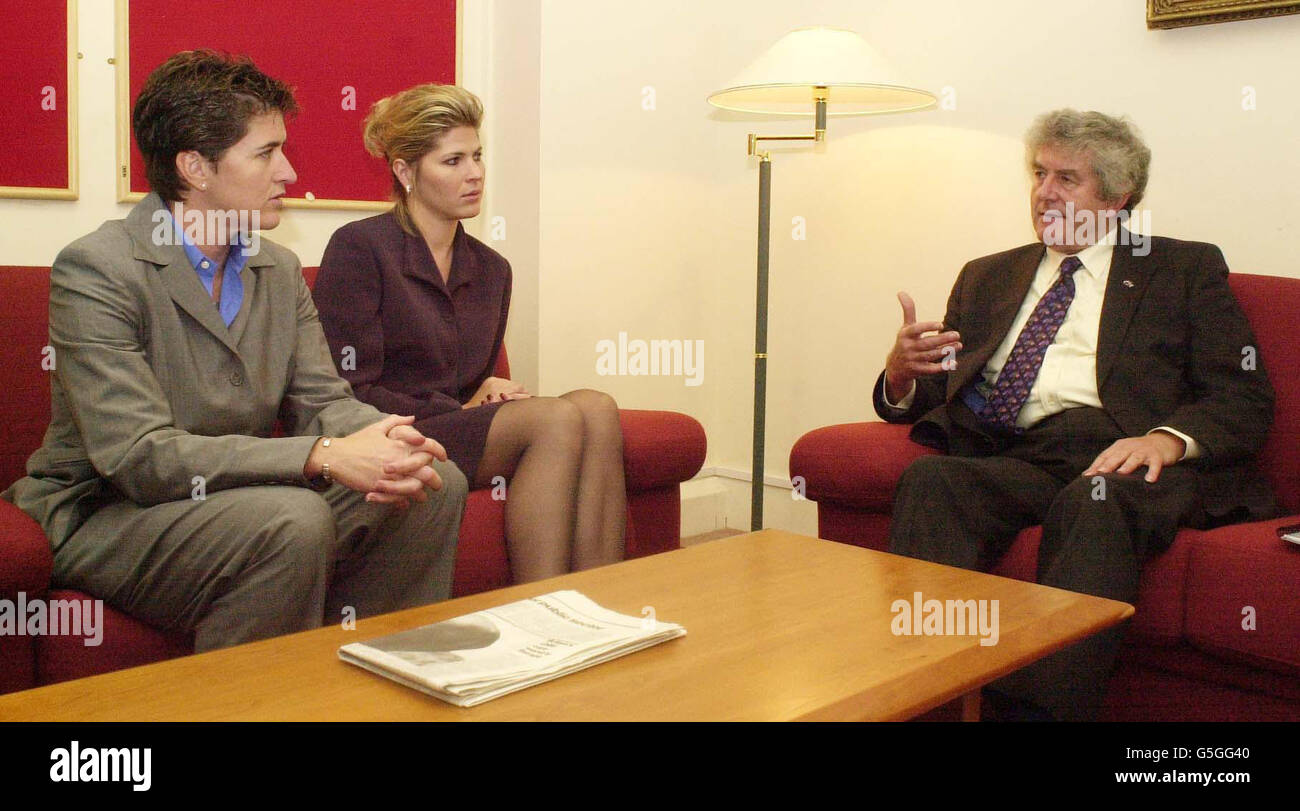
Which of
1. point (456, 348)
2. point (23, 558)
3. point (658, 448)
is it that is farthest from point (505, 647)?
point (456, 348)

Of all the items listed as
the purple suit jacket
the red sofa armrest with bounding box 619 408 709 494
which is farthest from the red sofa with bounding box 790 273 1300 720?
the purple suit jacket

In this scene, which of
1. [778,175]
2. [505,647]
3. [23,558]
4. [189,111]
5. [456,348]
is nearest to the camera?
[505,647]

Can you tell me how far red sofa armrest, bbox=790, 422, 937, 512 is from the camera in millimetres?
2502

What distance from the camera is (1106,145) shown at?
2568mm

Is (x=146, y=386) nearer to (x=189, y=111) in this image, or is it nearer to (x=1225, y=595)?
(x=189, y=111)

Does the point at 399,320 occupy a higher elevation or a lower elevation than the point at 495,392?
higher

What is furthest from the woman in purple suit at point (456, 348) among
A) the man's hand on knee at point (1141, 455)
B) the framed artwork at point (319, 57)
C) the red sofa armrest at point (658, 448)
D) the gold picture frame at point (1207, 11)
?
the gold picture frame at point (1207, 11)

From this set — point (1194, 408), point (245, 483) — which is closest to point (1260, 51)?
point (1194, 408)

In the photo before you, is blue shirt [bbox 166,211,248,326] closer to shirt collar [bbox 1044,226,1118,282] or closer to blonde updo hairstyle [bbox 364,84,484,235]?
blonde updo hairstyle [bbox 364,84,484,235]

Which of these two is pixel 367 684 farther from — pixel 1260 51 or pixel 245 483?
pixel 1260 51

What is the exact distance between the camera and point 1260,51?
8.94ft

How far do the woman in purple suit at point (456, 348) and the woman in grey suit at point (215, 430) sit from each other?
181 mm

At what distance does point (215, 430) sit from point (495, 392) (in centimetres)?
79

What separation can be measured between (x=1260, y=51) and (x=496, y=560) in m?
2.07
